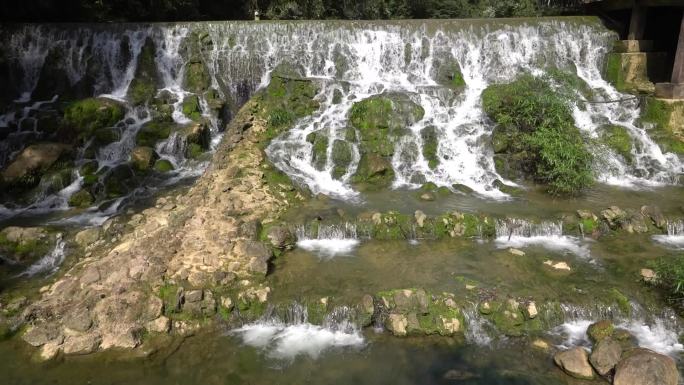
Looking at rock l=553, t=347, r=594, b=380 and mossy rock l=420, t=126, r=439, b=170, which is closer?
rock l=553, t=347, r=594, b=380

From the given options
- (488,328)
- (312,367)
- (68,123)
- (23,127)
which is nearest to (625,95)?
(488,328)

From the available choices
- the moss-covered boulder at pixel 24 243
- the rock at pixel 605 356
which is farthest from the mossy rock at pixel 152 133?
the rock at pixel 605 356

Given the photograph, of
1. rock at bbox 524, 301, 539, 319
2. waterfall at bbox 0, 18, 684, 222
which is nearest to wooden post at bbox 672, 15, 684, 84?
waterfall at bbox 0, 18, 684, 222

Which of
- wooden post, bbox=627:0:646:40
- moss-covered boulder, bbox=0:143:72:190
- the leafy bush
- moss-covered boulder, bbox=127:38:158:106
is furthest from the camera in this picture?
wooden post, bbox=627:0:646:40

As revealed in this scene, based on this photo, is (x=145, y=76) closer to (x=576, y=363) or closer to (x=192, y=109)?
(x=192, y=109)

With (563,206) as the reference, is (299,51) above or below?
above

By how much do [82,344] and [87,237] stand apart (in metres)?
3.21

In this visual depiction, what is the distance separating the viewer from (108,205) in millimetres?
11133

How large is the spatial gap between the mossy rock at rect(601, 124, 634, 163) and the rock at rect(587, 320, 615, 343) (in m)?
7.51

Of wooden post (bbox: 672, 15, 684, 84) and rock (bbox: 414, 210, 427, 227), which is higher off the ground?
wooden post (bbox: 672, 15, 684, 84)

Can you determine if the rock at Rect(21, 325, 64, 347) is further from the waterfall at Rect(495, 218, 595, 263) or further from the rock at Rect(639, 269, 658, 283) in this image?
the rock at Rect(639, 269, 658, 283)

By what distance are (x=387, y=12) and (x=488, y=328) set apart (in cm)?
2267

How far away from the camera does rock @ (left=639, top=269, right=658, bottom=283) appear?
25.3ft

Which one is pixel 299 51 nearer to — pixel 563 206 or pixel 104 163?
pixel 104 163
